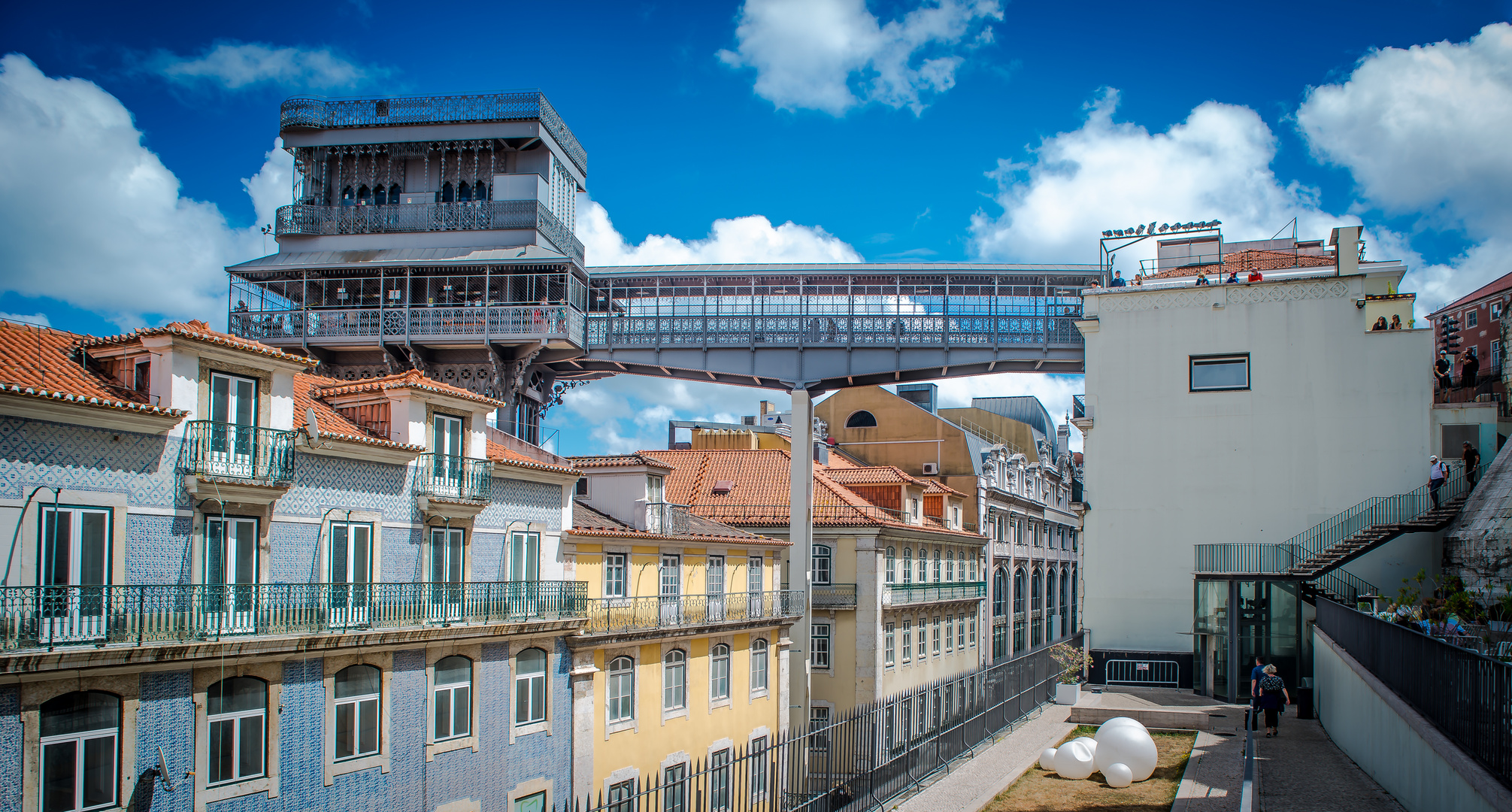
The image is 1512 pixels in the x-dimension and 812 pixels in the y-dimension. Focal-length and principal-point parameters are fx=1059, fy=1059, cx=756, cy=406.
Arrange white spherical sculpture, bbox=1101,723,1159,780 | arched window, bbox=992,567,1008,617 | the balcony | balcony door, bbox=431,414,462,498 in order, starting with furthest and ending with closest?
arched window, bbox=992,567,1008,617 < the balcony < balcony door, bbox=431,414,462,498 < white spherical sculpture, bbox=1101,723,1159,780

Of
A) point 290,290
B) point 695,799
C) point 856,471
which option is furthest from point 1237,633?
point 290,290

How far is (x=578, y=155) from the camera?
125ft

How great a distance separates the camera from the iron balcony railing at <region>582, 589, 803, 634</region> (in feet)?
89.2

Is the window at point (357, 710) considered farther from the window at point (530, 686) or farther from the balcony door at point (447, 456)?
the balcony door at point (447, 456)

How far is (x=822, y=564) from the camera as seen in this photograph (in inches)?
1649

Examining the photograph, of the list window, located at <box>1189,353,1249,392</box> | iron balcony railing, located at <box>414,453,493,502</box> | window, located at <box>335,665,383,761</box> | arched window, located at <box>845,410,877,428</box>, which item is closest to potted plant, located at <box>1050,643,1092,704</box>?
window, located at <box>1189,353,1249,392</box>

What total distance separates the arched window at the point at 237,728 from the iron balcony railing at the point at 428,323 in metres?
15.1

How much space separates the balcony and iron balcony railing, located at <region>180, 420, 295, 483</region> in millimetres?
27400

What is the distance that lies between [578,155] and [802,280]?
10926mm

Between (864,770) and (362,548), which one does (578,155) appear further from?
(864,770)

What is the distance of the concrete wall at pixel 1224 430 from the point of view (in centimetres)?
3212

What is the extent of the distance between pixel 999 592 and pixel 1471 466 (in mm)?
33162

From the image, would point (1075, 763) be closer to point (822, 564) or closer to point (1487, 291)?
point (822, 564)

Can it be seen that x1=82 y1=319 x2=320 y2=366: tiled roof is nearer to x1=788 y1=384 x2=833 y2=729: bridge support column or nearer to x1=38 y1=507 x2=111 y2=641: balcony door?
x1=38 y1=507 x2=111 y2=641: balcony door
